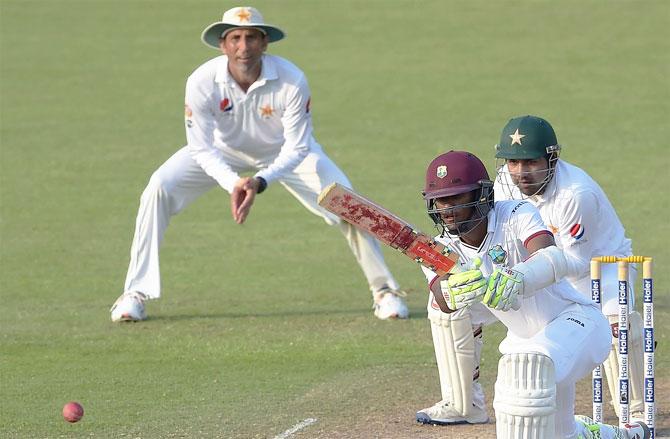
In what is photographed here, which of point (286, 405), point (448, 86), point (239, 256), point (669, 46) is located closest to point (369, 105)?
point (448, 86)

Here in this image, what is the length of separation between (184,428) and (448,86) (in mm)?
11806

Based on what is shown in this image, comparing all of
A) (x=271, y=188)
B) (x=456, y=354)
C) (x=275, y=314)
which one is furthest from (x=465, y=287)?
(x=271, y=188)

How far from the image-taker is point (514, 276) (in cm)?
554

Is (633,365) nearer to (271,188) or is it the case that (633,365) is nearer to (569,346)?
(569,346)

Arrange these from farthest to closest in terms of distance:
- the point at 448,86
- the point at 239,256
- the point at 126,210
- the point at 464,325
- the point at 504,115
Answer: the point at 448,86
the point at 504,115
the point at 126,210
the point at 239,256
the point at 464,325

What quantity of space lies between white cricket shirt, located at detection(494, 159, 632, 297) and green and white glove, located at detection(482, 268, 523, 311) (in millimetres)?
1380

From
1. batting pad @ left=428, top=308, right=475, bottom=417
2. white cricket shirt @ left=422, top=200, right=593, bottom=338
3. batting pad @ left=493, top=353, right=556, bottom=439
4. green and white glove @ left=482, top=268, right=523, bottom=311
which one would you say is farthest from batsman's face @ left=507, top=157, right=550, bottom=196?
batting pad @ left=493, top=353, right=556, bottom=439

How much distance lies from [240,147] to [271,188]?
402 centimetres

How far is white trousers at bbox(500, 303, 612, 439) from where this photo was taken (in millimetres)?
5715

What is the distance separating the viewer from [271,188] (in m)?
13.9

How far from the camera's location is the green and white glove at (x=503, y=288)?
5.51 m

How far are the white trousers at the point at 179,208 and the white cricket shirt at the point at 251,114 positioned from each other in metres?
0.11

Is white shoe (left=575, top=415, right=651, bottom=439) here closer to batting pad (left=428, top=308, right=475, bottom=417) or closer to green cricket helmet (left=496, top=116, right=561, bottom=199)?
batting pad (left=428, top=308, right=475, bottom=417)

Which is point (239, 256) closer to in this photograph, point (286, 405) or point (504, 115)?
point (286, 405)
